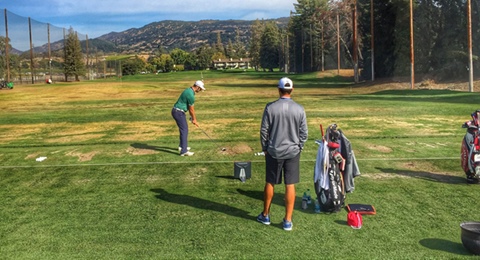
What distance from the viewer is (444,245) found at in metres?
5.91

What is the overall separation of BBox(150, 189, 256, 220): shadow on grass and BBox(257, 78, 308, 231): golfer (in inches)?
42.8

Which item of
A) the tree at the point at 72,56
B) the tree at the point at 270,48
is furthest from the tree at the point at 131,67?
the tree at the point at 72,56

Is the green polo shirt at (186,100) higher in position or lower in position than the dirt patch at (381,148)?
higher

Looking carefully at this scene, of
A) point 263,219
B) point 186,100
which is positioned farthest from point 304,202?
point 186,100

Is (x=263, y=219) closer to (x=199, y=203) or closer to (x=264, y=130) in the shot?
(x=264, y=130)

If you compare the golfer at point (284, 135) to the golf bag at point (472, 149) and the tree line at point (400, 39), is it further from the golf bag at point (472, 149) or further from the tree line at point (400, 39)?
the tree line at point (400, 39)

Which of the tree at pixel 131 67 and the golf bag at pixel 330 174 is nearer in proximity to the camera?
the golf bag at pixel 330 174

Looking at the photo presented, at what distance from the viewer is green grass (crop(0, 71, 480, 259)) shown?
6.02 meters

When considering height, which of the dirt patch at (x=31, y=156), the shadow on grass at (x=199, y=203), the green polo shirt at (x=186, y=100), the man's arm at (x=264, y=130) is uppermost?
the green polo shirt at (x=186, y=100)

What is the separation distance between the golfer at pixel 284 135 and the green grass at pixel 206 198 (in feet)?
2.63

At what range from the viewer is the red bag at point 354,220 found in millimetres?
6574

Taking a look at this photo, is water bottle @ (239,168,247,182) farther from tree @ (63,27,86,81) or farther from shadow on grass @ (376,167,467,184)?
tree @ (63,27,86,81)

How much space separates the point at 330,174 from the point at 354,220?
30.5 inches

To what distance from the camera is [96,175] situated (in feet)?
33.9
